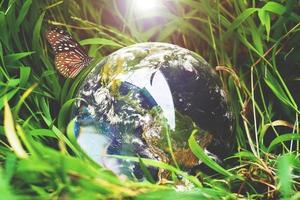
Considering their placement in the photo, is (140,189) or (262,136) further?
(262,136)

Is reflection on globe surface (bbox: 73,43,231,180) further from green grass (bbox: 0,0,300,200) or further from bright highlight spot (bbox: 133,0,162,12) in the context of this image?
bright highlight spot (bbox: 133,0,162,12)

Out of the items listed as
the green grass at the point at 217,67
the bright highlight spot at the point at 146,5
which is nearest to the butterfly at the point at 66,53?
the green grass at the point at 217,67

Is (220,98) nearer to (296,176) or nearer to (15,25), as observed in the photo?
(296,176)

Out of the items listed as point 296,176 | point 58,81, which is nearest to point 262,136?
point 296,176

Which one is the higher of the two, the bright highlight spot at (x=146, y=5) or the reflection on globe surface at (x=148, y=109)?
the bright highlight spot at (x=146, y=5)

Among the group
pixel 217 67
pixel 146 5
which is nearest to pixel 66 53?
pixel 146 5

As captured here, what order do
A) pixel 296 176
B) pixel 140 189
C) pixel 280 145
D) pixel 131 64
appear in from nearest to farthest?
pixel 140 189 < pixel 296 176 < pixel 131 64 < pixel 280 145

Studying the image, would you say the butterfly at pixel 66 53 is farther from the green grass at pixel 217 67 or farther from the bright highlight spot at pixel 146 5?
the bright highlight spot at pixel 146 5
